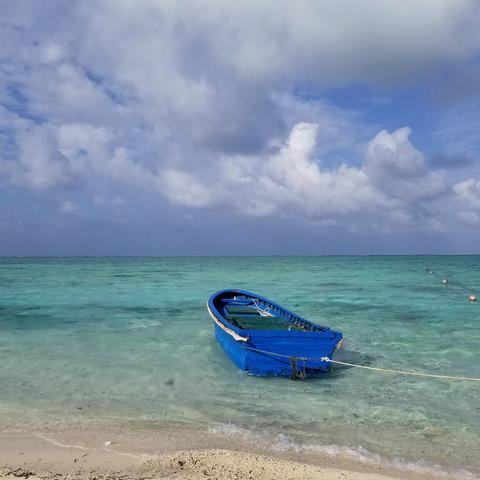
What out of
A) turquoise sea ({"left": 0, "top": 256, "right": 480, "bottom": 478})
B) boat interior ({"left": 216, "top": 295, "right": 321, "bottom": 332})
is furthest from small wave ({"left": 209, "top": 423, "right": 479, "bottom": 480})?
boat interior ({"left": 216, "top": 295, "right": 321, "bottom": 332})

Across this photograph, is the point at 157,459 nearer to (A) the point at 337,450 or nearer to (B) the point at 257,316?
(A) the point at 337,450

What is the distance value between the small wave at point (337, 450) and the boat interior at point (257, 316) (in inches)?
222

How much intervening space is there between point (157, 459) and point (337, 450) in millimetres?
2938

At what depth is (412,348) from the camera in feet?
52.3

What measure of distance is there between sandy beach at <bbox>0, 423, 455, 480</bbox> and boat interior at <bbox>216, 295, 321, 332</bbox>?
6315mm

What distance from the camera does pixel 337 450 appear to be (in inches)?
291

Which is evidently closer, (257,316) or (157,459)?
(157,459)

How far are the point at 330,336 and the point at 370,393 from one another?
169 cm

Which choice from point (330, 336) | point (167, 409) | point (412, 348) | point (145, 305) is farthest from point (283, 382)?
point (145, 305)

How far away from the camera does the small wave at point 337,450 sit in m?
6.80

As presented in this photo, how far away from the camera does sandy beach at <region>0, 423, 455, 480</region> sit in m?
6.30

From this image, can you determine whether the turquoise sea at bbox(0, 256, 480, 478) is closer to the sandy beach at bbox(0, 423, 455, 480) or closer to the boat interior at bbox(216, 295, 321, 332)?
the sandy beach at bbox(0, 423, 455, 480)

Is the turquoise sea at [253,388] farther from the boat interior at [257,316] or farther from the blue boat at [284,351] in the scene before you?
the boat interior at [257,316]

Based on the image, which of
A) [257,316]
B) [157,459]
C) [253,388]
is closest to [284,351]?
[253,388]
